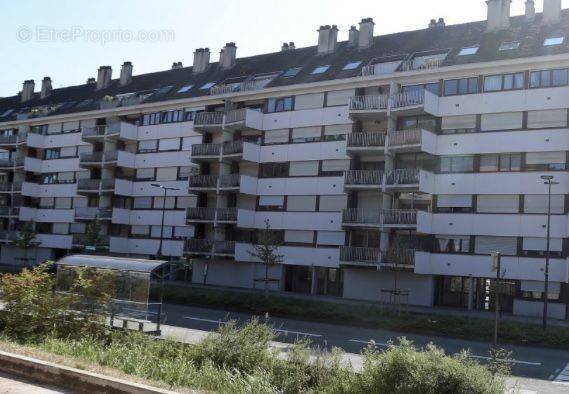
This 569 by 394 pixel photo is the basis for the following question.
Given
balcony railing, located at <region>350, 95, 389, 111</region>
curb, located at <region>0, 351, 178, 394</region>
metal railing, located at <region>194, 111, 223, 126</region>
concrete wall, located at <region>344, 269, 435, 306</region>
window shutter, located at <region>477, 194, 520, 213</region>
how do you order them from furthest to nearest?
metal railing, located at <region>194, 111, 223, 126</region>
balcony railing, located at <region>350, 95, 389, 111</region>
concrete wall, located at <region>344, 269, 435, 306</region>
window shutter, located at <region>477, 194, 520, 213</region>
curb, located at <region>0, 351, 178, 394</region>

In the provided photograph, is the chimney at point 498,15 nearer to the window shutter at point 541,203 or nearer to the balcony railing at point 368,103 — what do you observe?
the balcony railing at point 368,103

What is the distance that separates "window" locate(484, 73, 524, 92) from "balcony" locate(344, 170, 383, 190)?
7585 mm

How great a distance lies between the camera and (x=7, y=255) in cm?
6266

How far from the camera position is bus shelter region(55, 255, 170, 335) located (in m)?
17.3

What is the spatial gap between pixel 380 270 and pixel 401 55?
1335 centimetres

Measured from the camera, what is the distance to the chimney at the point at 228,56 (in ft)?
179

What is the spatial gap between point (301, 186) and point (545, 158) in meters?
15.1

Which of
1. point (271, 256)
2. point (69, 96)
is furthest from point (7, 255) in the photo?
point (271, 256)

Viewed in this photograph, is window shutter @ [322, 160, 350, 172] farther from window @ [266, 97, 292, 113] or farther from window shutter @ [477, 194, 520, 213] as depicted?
window shutter @ [477, 194, 520, 213]

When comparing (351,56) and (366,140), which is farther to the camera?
(351,56)

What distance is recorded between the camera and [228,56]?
54750 mm

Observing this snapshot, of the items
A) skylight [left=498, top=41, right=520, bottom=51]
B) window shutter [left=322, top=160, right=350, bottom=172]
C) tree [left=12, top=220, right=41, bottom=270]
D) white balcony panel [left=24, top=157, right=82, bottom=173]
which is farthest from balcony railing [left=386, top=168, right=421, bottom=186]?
tree [left=12, top=220, right=41, bottom=270]

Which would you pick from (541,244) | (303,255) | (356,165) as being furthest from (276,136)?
(541,244)

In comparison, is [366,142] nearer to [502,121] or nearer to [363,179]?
[363,179]
